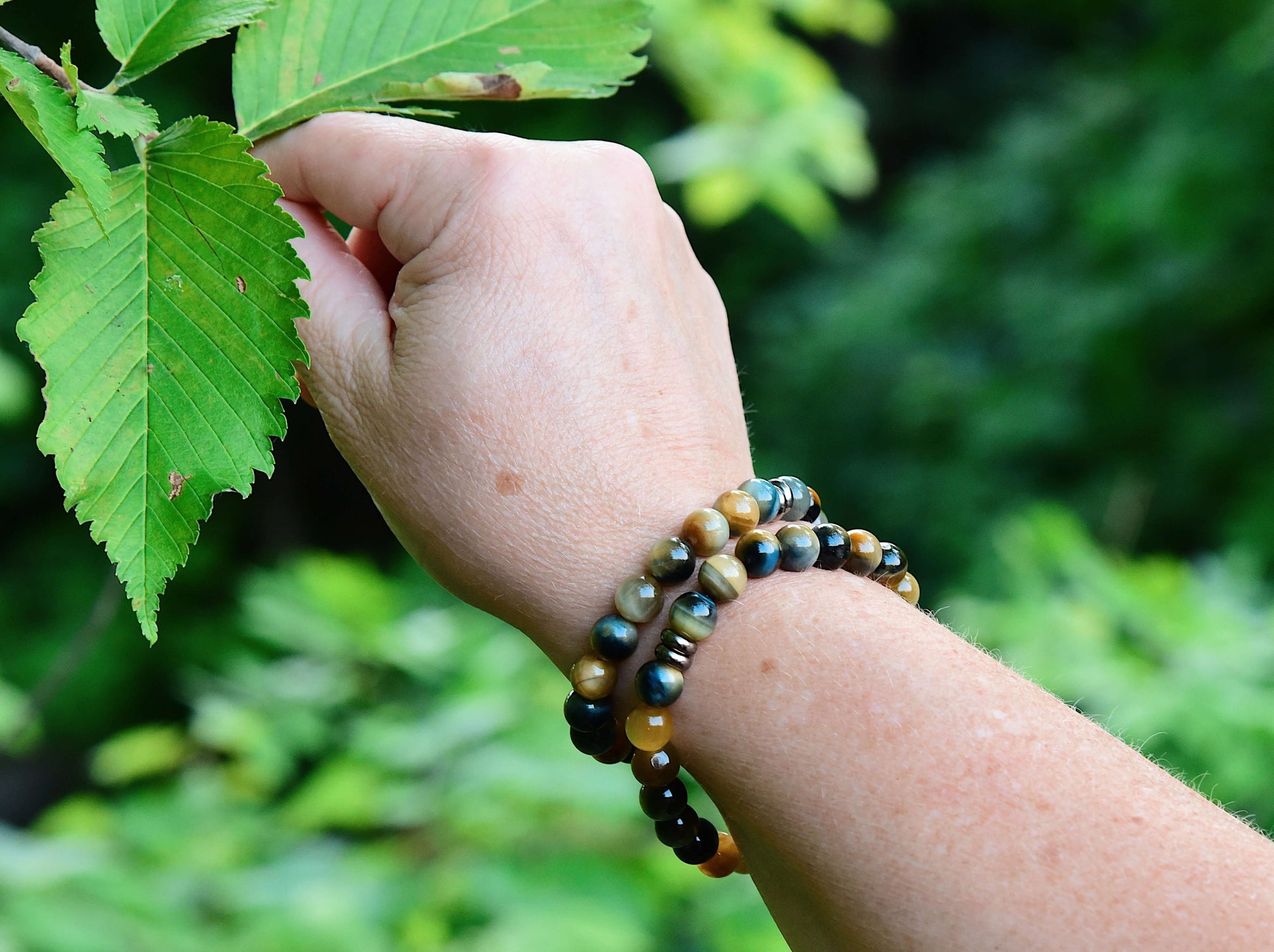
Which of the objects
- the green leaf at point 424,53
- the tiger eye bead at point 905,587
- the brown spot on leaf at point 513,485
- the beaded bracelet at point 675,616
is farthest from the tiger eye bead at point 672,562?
the green leaf at point 424,53

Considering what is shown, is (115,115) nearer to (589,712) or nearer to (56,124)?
(56,124)

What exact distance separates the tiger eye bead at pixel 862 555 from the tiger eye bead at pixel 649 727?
195 mm

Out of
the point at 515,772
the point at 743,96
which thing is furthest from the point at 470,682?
the point at 743,96

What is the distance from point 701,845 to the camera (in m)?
0.83

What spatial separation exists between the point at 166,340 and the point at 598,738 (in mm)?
379

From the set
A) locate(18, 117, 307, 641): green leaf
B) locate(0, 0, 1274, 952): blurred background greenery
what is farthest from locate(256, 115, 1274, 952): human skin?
Answer: locate(0, 0, 1274, 952): blurred background greenery

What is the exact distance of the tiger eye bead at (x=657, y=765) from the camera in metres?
0.74

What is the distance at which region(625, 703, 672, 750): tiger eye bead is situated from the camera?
27.7 inches

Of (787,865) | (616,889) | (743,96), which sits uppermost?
(787,865)

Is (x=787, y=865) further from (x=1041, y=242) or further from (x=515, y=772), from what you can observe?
(x=1041, y=242)

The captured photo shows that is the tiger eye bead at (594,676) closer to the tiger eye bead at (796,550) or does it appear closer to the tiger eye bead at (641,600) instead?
the tiger eye bead at (641,600)

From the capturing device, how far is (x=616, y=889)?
152 centimetres

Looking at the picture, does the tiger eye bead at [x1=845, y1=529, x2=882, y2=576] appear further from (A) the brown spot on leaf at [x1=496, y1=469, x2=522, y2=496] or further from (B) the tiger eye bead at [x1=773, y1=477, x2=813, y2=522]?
(A) the brown spot on leaf at [x1=496, y1=469, x2=522, y2=496]

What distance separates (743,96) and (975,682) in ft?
6.77
